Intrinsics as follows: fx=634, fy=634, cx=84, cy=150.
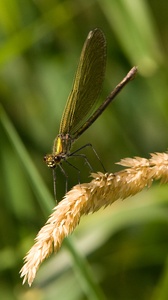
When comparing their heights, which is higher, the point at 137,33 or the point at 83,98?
the point at 137,33

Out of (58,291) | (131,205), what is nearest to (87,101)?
(131,205)

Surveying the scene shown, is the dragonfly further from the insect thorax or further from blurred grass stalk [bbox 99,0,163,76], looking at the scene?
blurred grass stalk [bbox 99,0,163,76]

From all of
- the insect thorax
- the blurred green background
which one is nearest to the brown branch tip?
the insect thorax

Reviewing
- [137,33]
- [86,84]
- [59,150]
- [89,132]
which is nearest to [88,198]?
[59,150]

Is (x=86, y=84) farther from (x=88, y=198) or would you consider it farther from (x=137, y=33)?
(x=88, y=198)

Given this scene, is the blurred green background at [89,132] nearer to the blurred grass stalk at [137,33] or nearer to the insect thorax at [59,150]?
the blurred grass stalk at [137,33]

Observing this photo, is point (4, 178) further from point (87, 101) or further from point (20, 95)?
point (87, 101)

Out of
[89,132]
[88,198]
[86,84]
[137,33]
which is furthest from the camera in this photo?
[89,132]
